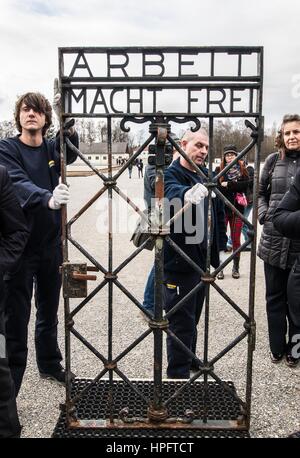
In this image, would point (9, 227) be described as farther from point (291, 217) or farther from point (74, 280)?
point (291, 217)

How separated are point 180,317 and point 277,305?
115cm

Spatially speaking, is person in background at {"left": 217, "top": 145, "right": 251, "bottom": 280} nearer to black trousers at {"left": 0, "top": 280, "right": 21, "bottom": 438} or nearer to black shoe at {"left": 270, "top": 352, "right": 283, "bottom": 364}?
black shoe at {"left": 270, "top": 352, "right": 283, "bottom": 364}

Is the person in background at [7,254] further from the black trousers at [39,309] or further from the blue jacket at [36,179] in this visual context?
the black trousers at [39,309]

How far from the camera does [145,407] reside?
3234 millimetres

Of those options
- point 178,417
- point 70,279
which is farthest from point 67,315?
point 178,417

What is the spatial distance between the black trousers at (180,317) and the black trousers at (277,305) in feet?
3.13

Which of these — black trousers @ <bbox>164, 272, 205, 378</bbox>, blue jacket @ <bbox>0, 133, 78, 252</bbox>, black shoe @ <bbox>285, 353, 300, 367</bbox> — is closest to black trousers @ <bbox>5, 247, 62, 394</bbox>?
blue jacket @ <bbox>0, 133, 78, 252</bbox>

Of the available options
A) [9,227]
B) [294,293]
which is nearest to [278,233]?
[294,293]

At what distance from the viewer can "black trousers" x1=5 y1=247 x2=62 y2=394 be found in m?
3.28

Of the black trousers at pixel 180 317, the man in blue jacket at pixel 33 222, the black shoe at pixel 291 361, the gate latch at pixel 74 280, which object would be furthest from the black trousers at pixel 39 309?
the black shoe at pixel 291 361

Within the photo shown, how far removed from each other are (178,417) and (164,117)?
6.23 feet
